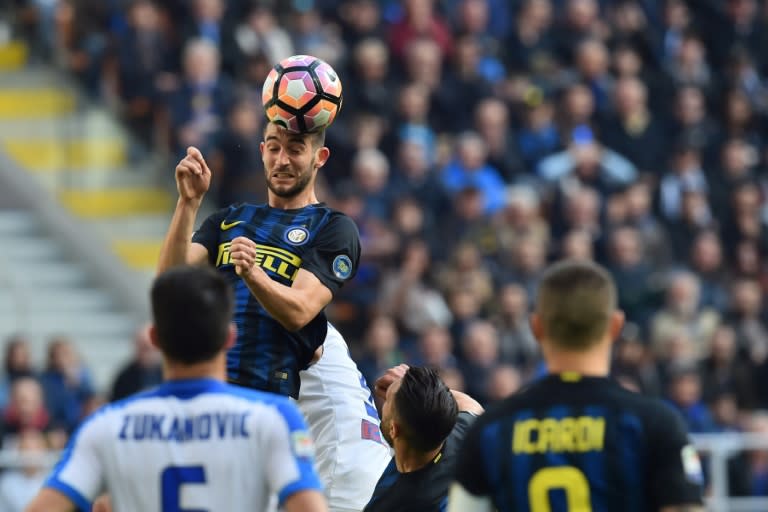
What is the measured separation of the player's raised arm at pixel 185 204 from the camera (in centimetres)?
658

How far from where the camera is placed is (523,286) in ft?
50.6

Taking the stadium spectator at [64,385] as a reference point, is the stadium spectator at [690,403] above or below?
below

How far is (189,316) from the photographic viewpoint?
4949 mm

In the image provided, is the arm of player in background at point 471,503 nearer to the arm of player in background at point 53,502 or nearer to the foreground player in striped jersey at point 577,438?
the foreground player in striped jersey at point 577,438

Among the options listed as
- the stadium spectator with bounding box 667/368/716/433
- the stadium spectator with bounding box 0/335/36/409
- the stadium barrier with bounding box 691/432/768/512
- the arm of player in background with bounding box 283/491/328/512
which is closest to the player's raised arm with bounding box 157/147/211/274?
the arm of player in background with bounding box 283/491/328/512

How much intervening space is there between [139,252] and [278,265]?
33.7 ft

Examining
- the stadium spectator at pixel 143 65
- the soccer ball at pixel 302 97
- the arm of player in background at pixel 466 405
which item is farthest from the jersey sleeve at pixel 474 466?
the stadium spectator at pixel 143 65

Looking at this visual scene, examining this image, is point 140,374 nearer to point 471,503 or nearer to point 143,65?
point 143,65

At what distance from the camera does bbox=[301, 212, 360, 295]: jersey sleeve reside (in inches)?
272

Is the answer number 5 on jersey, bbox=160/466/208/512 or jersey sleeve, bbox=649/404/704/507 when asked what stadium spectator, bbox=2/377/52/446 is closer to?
number 5 on jersey, bbox=160/466/208/512

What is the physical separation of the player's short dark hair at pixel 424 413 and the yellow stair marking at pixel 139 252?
35.1 feet

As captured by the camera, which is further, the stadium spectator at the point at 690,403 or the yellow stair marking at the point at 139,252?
the yellow stair marking at the point at 139,252

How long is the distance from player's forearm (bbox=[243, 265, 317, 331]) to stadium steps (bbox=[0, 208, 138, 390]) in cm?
890

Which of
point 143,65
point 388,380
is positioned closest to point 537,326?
point 388,380
